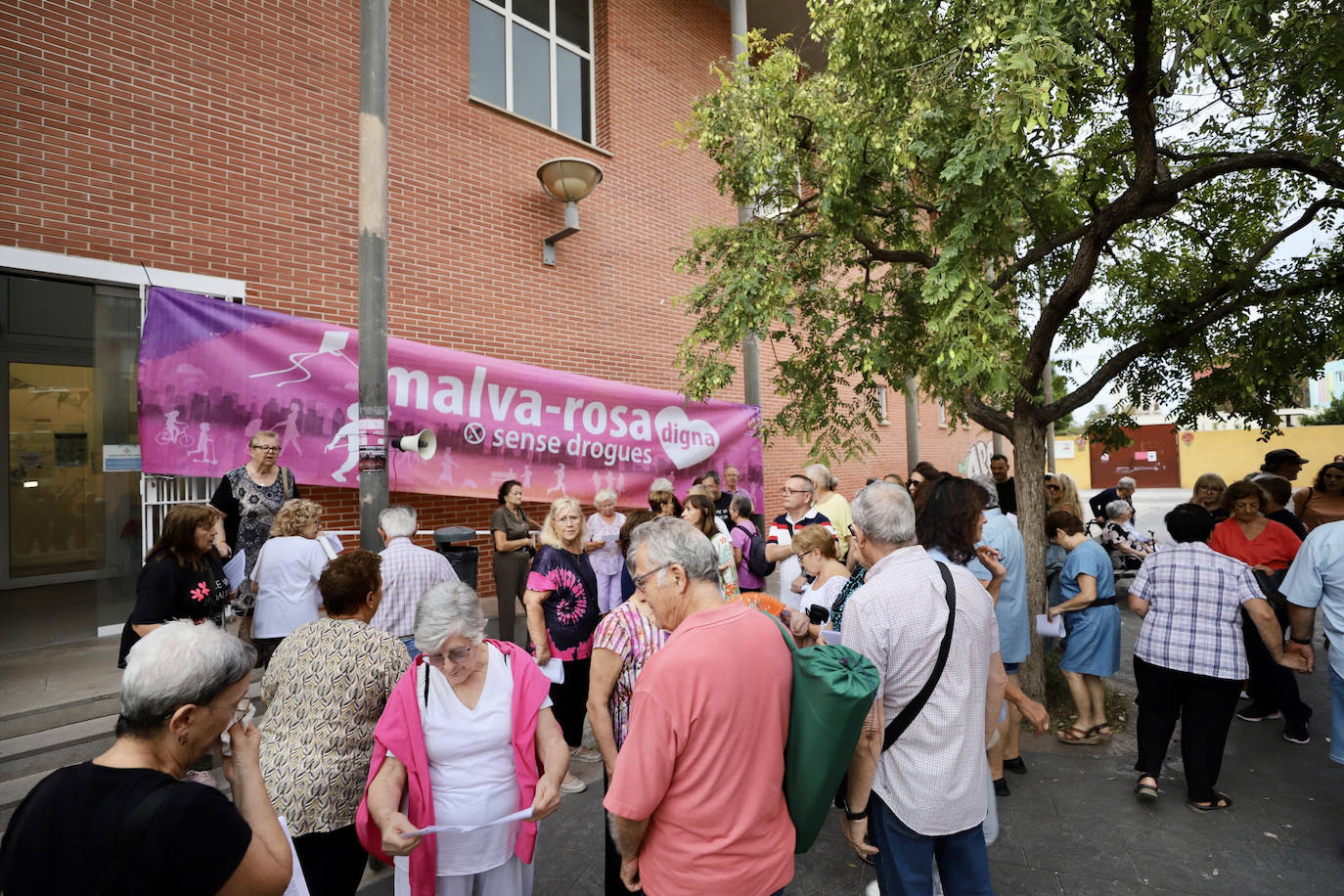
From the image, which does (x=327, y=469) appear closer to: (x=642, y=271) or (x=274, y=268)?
(x=274, y=268)

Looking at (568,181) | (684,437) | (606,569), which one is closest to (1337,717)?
(606,569)

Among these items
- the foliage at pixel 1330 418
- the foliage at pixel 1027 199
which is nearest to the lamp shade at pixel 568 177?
the foliage at pixel 1027 199

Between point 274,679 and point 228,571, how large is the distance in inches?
92.6

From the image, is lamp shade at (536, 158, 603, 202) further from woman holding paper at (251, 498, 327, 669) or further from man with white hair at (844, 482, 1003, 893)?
man with white hair at (844, 482, 1003, 893)

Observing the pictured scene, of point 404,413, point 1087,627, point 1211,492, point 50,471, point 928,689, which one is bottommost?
point 1087,627

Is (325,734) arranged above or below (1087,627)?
above

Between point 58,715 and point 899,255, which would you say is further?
point 899,255

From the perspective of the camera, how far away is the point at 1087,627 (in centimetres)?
458

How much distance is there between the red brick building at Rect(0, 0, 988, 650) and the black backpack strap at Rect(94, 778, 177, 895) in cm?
527

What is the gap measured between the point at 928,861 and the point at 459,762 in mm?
1647

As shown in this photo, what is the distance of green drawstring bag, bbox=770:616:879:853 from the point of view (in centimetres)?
172

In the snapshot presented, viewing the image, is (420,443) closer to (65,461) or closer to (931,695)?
(931,695)

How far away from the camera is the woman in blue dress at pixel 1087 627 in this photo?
14.8ft

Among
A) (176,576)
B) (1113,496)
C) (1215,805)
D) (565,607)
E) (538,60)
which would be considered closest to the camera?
(176,576)
